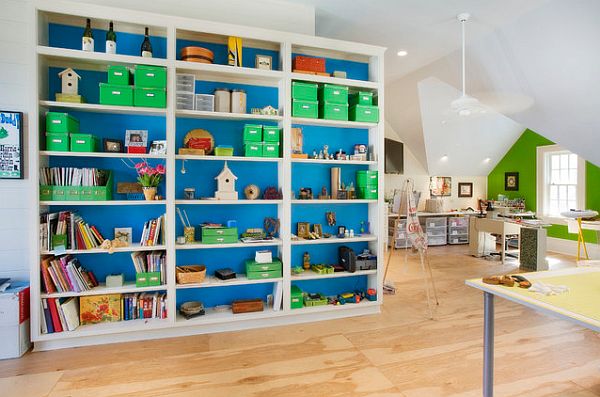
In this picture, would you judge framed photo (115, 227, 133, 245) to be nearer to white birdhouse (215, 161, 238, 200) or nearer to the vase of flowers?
the vase of flowers

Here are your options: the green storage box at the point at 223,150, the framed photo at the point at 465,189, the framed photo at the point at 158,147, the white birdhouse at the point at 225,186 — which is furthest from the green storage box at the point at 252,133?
the framed photo at the point at 465,189

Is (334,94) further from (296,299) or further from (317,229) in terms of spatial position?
(296,299)

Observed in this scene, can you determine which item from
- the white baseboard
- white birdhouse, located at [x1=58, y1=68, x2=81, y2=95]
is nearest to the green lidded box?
white birdhouse, located at [x1=58, y1=68, x2=81, y2=95]

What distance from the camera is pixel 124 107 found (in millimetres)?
3012

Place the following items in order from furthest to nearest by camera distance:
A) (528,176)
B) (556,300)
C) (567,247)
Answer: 1. (528,176)
2. (567,247)
3. (556,300)

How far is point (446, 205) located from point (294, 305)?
21.6 feet

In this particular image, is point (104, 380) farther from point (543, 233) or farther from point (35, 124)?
point (543, 233)

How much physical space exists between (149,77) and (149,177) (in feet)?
2.86

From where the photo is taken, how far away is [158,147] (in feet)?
10.4

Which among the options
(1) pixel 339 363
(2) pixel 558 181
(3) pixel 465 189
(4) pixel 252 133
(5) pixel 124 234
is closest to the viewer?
(1) pixel 339 363

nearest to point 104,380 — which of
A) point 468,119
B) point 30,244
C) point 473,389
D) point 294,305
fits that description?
point 30,244

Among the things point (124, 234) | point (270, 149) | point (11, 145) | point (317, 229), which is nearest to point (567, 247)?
point (317, 229)

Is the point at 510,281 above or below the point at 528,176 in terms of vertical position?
below

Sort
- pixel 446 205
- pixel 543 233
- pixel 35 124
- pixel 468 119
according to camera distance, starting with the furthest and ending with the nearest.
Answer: pixel 446 205
pixel 468 119
pixel 543 233
pixel 35 124
